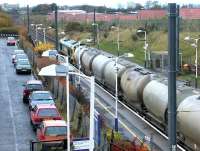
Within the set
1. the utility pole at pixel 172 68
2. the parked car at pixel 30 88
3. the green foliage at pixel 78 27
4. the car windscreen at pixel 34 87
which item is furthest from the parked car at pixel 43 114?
the green foliage at pixel 78 27

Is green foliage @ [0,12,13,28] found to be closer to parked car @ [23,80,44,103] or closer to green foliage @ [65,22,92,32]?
green foliage @ [65,22,92,32]

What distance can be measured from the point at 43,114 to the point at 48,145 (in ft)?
21.7

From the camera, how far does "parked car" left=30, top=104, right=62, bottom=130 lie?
28.8 meters

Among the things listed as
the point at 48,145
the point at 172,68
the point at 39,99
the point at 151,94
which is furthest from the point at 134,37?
the point at 172,68

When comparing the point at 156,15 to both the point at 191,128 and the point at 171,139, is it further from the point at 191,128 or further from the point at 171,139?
the point at 171,139

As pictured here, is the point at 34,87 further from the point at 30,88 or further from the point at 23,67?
the point at 23,67

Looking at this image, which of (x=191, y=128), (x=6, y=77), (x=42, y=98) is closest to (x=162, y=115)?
(x=191, y=128)

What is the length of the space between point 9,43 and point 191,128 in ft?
256

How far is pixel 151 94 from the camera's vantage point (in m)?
28.1

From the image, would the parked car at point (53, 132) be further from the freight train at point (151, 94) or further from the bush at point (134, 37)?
the bush at point (134, 37)

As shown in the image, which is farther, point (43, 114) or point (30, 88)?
point (30, 88)

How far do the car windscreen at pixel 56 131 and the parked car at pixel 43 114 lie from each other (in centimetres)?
379

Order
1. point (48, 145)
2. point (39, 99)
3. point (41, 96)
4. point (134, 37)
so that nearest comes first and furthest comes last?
point (48, 145)
point (39, 99)
point (41, 96)
point (134, 37)

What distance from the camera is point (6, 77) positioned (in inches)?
2077
